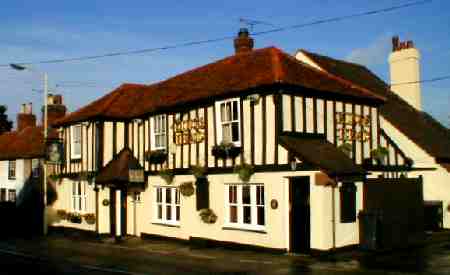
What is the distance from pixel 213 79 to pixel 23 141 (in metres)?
20.2

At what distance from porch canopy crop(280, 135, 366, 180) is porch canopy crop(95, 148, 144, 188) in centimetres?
748

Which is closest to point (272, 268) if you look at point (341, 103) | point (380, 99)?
point (341, 103)

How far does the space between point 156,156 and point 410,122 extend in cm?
1276

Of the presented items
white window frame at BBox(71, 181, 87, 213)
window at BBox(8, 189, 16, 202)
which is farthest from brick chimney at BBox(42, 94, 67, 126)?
white window frame at BBox(71, 181, 87, 213)

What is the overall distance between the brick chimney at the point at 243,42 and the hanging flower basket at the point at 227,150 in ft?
24.1

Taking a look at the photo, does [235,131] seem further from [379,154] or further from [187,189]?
[379,154]

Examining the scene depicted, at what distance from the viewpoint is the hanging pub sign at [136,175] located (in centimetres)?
2144

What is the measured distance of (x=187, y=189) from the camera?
19.7 m

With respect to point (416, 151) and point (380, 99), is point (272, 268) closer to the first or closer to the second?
point (380, 99)

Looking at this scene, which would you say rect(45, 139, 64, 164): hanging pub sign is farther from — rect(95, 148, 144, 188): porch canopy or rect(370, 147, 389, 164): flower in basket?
rect(370, 147, 389, 164): flower in basket

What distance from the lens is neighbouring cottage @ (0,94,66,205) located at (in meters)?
32.9

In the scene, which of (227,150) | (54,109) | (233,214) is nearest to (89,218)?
(233,214)

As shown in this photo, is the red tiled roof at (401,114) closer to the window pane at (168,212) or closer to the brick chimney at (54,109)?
the window pane at (168,212)

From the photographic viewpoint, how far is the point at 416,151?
2386 centimetres
